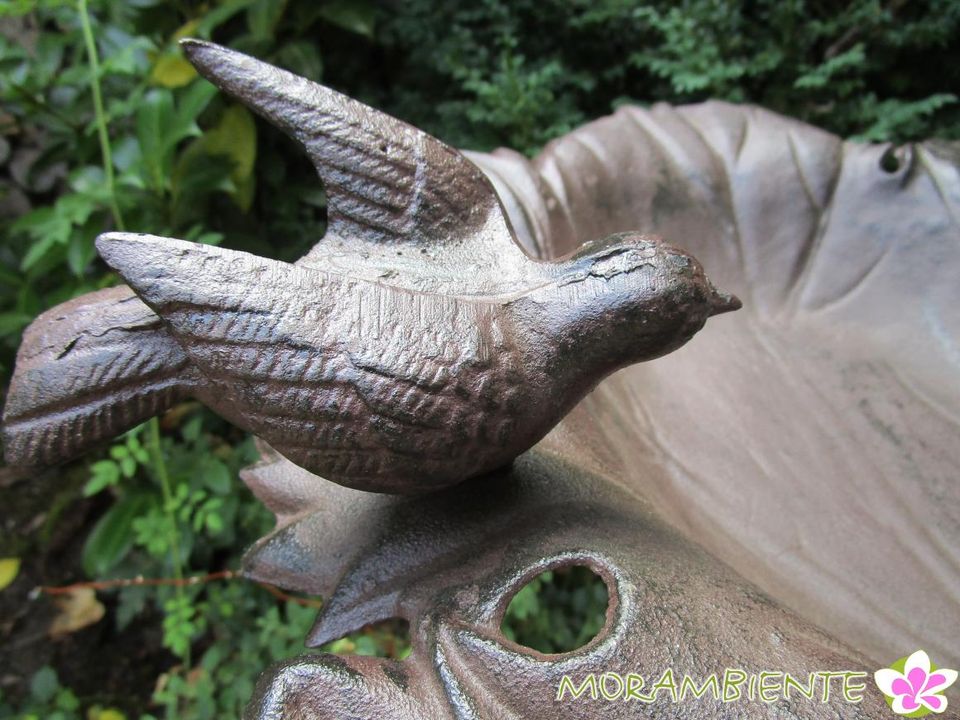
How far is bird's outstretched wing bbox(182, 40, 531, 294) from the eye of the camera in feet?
1.94

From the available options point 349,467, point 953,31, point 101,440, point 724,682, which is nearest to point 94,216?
point 101,440

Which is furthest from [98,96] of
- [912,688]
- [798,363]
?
[912,688]

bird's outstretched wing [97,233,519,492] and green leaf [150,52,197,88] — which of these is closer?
bird's outstretched wing [97,233,519,492]

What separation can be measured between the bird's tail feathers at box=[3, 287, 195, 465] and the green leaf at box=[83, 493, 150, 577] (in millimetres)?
850

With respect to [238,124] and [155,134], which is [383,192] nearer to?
[155,134]

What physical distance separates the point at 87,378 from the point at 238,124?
1.15 meters

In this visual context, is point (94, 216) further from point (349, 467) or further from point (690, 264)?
point (690, 264)

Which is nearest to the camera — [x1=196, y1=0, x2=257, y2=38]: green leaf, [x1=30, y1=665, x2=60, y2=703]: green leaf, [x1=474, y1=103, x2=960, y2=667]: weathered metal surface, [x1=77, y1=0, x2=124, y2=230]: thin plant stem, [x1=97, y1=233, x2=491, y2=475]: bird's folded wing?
[x1=97, y1=233, x2=491, y2=475]: bird's folded wing

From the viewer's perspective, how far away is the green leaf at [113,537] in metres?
1.31

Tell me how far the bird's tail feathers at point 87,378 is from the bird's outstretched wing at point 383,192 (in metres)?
0.14

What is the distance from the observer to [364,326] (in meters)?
0.51

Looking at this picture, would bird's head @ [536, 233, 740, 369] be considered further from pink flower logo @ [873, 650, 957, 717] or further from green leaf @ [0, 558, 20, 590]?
green leaf @ [0, 558, 20, 590]

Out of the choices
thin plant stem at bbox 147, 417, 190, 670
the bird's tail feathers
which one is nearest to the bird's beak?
the bird's tail feathers

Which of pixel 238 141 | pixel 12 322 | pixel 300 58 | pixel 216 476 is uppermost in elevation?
pixel 300 58
